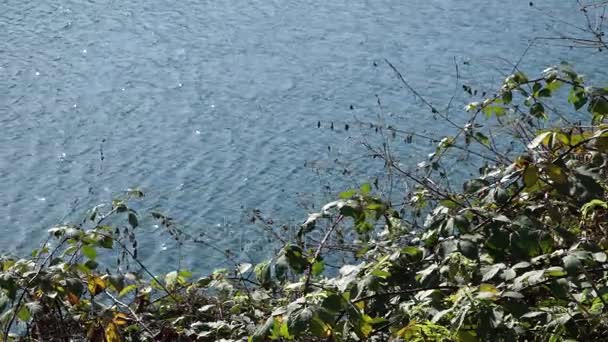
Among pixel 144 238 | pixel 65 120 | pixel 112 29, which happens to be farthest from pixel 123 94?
pixel 144 238

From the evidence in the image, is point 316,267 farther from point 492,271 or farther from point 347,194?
point 492,271

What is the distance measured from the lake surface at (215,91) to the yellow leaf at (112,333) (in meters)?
3.77

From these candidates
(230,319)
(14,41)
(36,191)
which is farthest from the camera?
(14,41)

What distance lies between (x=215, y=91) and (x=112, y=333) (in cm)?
714

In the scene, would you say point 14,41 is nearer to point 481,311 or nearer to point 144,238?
point 144,238

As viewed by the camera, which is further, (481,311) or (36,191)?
(36,191)

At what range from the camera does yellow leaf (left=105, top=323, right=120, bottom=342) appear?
3715 mm

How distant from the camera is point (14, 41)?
12.3 metres

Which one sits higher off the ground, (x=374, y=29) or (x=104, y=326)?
(x=104, y=326)

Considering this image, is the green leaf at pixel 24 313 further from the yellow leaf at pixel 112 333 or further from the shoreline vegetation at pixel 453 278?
the yellow leaf at pixel 112 333

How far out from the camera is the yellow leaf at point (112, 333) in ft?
12.2

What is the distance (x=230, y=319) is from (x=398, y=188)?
3.72 metres

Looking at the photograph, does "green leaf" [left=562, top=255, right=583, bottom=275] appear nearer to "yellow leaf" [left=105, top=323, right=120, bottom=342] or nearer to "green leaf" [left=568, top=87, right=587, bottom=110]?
"green leaf" [left=568, top=87, right=587, bottom=110]

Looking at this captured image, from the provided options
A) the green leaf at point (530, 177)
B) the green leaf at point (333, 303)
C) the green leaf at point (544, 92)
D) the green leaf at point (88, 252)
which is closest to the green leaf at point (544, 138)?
the green leaf at point (530, 177)
